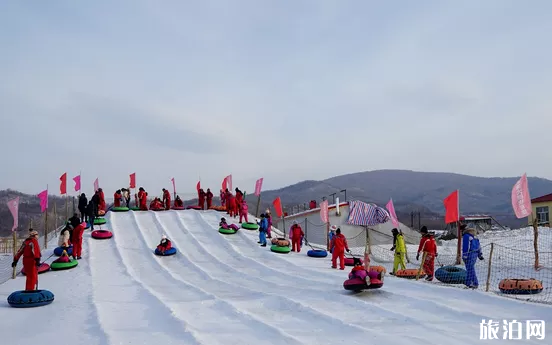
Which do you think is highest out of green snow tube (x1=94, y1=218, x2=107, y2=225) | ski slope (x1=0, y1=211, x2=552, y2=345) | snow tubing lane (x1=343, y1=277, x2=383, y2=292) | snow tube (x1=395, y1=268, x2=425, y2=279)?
green snow tube (x1=94, y1=218, x2=107, y2=225)

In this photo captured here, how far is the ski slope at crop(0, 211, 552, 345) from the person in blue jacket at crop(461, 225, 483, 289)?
3.46 feet

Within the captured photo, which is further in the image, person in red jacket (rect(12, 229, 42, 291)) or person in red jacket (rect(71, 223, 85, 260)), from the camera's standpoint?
person in red jacket (rect(71, 223, 85, 260))

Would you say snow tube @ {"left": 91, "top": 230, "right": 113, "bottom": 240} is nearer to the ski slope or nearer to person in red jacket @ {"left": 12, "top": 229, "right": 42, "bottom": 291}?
the ski slope

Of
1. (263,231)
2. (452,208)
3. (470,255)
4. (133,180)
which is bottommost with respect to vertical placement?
(470,255)

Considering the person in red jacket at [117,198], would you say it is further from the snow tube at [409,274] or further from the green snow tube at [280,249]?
the snow tube at [409,274]

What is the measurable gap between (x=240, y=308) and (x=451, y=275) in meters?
5.09

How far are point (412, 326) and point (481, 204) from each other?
150 meters

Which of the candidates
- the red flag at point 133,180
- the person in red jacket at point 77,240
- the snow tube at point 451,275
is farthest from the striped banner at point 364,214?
the snow tube at point 451,275

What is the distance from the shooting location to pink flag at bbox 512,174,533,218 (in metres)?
12.7

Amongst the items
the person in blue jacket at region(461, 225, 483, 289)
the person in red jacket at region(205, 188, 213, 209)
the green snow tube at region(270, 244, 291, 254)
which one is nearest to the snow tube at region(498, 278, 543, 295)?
the person in blue jacket at region(461, 225, 483, 289)

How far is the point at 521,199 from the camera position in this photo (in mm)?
12719

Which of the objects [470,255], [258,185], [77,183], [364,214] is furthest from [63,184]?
[470,255]

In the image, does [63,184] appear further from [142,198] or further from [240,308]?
[240,308]

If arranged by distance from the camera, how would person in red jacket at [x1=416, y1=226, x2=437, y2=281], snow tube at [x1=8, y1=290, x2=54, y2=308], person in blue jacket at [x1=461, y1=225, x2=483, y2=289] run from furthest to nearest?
1. person in red jacket at [x1=416, y1=226, x2=437, y2=281]
2. person in blue jacket at [x1=461, y1=225, x2=483, y2=289]
3. snow tube at [x1=8, y1=290, x2=54, y2=308]
